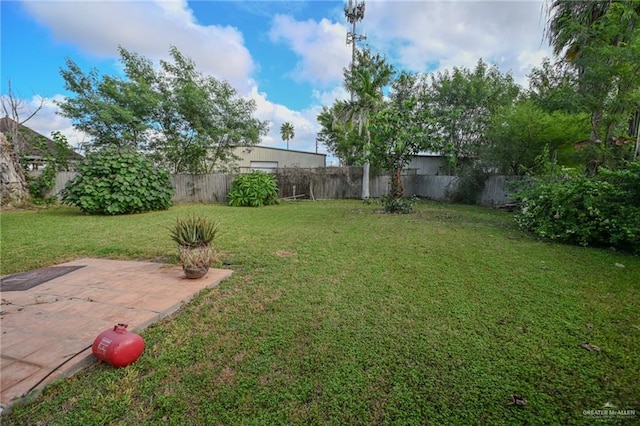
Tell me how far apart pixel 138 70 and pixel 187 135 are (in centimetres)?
299

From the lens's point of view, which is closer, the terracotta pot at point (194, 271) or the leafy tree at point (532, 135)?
the terracotta pot at point (194, 271)

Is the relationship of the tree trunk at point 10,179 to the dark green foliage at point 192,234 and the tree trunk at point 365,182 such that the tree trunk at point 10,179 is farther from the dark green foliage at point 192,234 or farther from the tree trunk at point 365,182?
the tree trunk at point 365,182

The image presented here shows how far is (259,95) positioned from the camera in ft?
40.5

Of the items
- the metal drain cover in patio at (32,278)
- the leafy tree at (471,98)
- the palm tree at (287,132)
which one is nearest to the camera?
the metal drain cover in patio at (32,278)

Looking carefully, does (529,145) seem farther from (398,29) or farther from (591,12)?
(398,29)

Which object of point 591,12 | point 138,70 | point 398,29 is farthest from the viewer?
point 138,70

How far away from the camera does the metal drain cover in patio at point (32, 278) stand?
2.69m

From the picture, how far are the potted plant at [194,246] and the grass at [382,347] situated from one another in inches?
14.5

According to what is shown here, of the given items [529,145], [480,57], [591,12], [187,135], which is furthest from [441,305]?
[480,57]

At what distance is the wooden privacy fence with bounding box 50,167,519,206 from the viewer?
11.5 metres

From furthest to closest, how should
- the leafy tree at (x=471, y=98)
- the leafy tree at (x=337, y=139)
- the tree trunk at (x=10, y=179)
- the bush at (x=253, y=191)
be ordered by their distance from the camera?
the leafy tree at (x=337, y=139)
the leafy tree at (x=471, y=98)
the bush at (x=253, y=191)
the tree trunk at (x=10, y=179)

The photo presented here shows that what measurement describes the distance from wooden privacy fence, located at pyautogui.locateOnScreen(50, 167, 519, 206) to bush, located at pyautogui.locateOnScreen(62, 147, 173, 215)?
128 inches

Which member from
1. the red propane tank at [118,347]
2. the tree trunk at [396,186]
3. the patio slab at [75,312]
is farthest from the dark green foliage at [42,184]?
the tree trunk at [396,186]

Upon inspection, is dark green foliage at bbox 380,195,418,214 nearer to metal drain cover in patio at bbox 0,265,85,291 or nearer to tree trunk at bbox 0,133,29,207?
metal drain cover in patio at bbox 0,265,85,291
